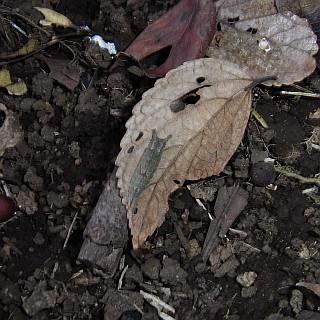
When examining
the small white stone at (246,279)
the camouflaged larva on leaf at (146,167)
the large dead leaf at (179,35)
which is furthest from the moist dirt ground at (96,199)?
the camouflaged larva on leaf at (146,167)

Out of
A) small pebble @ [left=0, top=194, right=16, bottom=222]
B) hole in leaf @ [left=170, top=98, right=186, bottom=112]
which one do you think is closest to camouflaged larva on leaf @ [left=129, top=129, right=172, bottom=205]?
hole in leaf @ [left=170, top=98, right=186, bottom=112]

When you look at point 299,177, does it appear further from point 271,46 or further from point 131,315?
point 131,315

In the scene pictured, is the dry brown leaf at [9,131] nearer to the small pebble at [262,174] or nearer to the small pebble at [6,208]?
the small pebble at [6,208]

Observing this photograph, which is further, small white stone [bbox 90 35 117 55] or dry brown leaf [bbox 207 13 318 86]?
small white stone [bbox 90 35 117 55]

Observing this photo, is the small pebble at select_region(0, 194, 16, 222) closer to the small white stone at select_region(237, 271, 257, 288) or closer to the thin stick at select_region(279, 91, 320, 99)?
the small white stone at select_region(237, 271, 257, 288)

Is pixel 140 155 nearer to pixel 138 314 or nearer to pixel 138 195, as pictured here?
pixel 138 195

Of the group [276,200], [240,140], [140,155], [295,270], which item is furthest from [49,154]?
[295,270]
